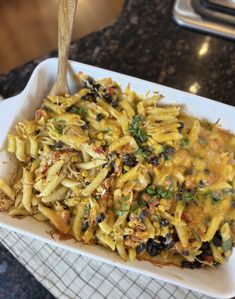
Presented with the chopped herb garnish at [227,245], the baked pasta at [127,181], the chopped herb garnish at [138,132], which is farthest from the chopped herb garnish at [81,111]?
the chopped herb garnish at [227,245]

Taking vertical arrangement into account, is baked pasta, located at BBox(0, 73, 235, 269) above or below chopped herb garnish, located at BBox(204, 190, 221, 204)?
above

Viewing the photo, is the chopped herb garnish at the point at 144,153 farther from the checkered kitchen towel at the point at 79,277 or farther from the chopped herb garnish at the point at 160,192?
the checkered kitchen towel at the point at 79,277

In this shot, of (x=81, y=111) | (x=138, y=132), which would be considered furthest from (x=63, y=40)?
(x=138, y=132)

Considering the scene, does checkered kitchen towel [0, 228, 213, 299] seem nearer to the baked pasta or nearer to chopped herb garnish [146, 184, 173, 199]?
the baked pasta

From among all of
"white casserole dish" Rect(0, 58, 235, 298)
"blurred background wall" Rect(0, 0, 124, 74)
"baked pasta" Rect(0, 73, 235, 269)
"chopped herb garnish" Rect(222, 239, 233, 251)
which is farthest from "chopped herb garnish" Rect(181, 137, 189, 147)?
"blurred background wall" Rect(0, 0, 124, 74)

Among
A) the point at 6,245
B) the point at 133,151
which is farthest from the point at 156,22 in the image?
the point at 6,245

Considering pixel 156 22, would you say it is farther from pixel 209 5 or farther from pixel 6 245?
pixel 6 245
